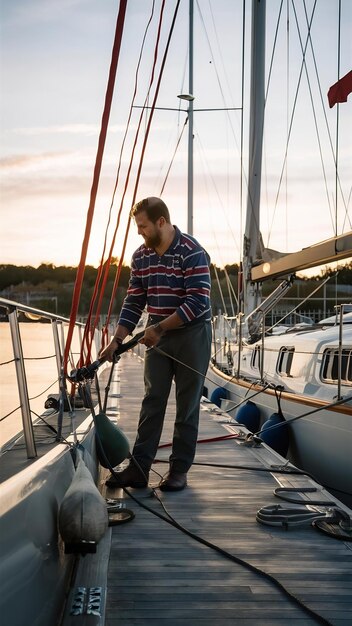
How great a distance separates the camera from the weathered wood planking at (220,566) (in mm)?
2607

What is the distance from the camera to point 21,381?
9.12 feet

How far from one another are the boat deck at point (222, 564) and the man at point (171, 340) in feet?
0.77

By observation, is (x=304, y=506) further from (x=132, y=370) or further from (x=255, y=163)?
(x=132, y=370)

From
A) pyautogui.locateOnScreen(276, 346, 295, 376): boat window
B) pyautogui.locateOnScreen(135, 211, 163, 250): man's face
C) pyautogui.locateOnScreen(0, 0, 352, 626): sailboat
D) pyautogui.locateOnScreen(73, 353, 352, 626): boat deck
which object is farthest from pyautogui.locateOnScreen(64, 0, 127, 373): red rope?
pyautogui.locateOnScreen(276, 346, 295, 376): boat window

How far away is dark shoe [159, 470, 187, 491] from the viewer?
437 centimetres

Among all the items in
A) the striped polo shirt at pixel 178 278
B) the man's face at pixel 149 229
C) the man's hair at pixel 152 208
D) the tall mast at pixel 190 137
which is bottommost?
the striped polo shirt at pixel 178 278

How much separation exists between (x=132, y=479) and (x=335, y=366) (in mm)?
3125

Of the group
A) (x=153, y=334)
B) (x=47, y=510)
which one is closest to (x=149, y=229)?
(x=153, y=334)

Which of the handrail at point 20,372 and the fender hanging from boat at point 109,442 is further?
the fender hanging from boat at point 109,442

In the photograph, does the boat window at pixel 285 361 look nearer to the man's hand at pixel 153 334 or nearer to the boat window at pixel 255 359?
the boat window at pixel 255 359

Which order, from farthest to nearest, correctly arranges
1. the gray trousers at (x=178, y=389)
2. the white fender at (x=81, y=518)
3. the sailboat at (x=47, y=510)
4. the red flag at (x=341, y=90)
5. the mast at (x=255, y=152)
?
the mast at (x=255, y=152)
the red flag at (x=341, y=90)
the gray trousers at (x=178, y=389)
the white fender at (x=81, y=518)
the sailboat at (x=47, y=510)

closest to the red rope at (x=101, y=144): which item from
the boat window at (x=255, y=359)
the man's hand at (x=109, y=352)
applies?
the man's hand at (x=109, y=352)

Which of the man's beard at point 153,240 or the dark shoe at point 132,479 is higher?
the man's beard at point 153,240

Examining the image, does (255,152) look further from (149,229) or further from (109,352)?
(109,352)
